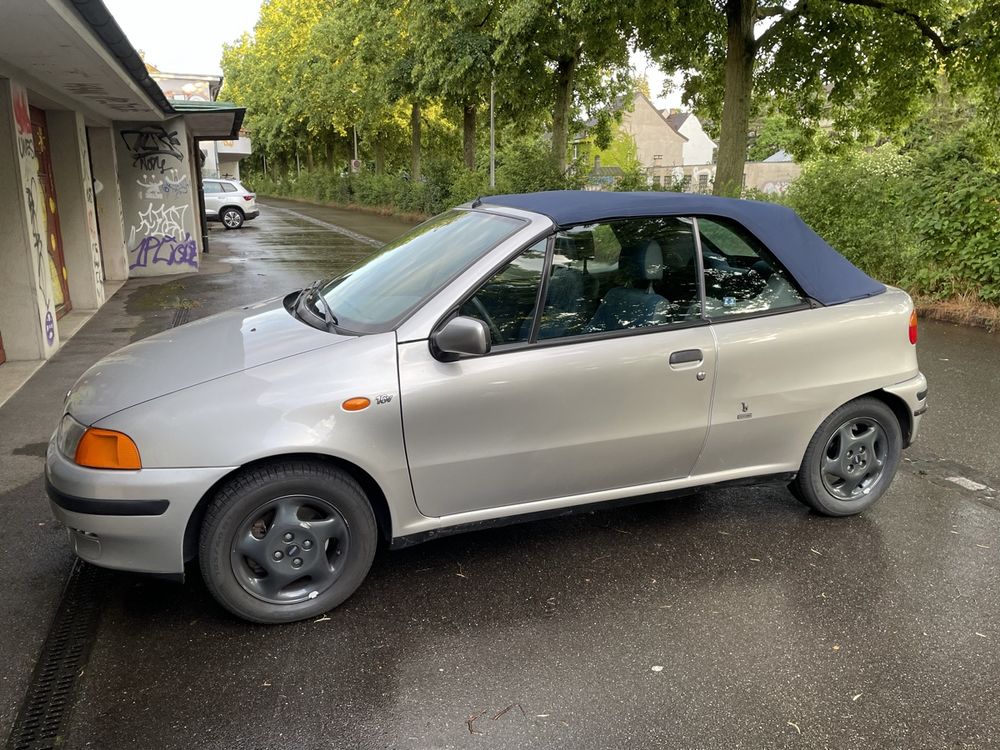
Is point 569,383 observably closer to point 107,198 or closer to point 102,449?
point 102,449

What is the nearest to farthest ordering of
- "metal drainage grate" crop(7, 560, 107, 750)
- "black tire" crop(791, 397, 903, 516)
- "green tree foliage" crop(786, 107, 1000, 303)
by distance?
"metal drainage grate" crop(7, 560, 107, 750)
"black tire" crop(791, 397, 903, 516)
"green tree foliage" crop(786, 107, 1000, 303)

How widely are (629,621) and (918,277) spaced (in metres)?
9.51

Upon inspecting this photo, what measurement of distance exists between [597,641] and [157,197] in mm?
14240

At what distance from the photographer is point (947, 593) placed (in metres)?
3.77

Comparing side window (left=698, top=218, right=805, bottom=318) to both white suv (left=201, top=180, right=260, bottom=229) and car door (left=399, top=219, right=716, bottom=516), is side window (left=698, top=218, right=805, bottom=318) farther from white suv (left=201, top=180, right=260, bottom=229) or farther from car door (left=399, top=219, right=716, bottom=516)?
white suv (left=201, top=180, right=260, bottom=229)

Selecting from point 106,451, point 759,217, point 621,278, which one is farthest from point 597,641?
point 759,217

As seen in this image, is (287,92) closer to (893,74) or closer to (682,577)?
(893,74)

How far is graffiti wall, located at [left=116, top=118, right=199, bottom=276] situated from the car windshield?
1208 cm

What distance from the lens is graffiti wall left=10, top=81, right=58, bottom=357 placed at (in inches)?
318

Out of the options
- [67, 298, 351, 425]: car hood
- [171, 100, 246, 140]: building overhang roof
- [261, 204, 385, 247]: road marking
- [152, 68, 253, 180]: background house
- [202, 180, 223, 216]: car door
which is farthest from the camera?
[152, 68, 253, 180]: background house

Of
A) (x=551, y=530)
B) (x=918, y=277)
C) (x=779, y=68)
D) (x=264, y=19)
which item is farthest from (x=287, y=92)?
(x=551, y=530)

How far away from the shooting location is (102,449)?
3.17 meters

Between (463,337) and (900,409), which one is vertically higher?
(463,337)

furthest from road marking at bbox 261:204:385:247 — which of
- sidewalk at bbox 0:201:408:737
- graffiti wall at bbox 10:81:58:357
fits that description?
graffiti wall at bbox 10:81:58:357
